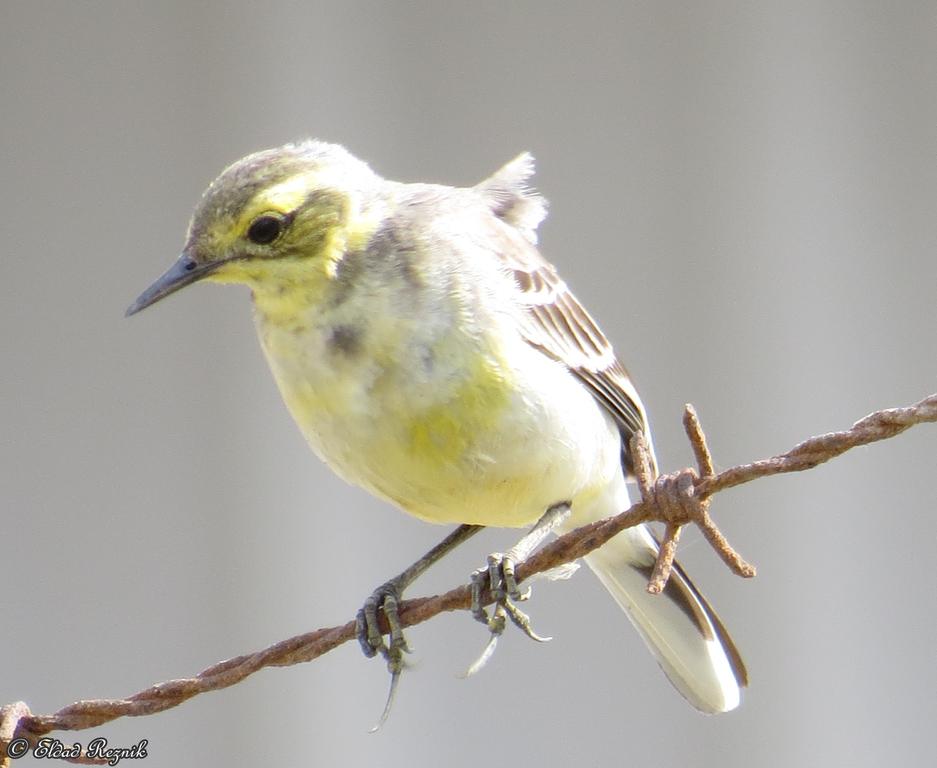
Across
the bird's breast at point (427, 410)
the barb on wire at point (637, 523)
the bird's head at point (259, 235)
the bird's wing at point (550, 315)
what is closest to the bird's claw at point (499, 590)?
the bird's breast at point (427, 410)

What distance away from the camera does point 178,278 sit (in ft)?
9.41

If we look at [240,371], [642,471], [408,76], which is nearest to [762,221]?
[408,76]

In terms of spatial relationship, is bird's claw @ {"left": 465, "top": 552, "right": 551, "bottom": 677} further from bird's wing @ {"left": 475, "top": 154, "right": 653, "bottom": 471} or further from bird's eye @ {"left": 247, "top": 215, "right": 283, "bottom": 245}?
bird's eye @ {"left": 247, "top": 215, "right": 283, "bottom": 245}

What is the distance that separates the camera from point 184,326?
4965 millimetres

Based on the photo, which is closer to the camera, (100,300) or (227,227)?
(227,227)

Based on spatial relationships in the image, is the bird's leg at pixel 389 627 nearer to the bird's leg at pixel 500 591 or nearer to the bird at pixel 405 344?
the bird at pixel 405 344

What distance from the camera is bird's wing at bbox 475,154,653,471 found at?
3.10m

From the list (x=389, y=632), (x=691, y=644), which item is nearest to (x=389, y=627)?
(x=389, y=632)

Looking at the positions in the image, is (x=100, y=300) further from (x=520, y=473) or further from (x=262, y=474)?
(x=520, y=473)

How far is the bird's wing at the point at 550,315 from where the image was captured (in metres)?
3.10

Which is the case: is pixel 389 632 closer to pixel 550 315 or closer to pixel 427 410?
pixel 427 410

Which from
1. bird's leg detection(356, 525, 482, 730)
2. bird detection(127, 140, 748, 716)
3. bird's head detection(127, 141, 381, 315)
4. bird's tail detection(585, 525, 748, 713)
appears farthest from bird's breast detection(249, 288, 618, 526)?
bird's tail detection(585, 525, 748, 713)

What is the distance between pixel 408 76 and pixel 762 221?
1263 mm

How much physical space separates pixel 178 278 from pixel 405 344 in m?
0.49
